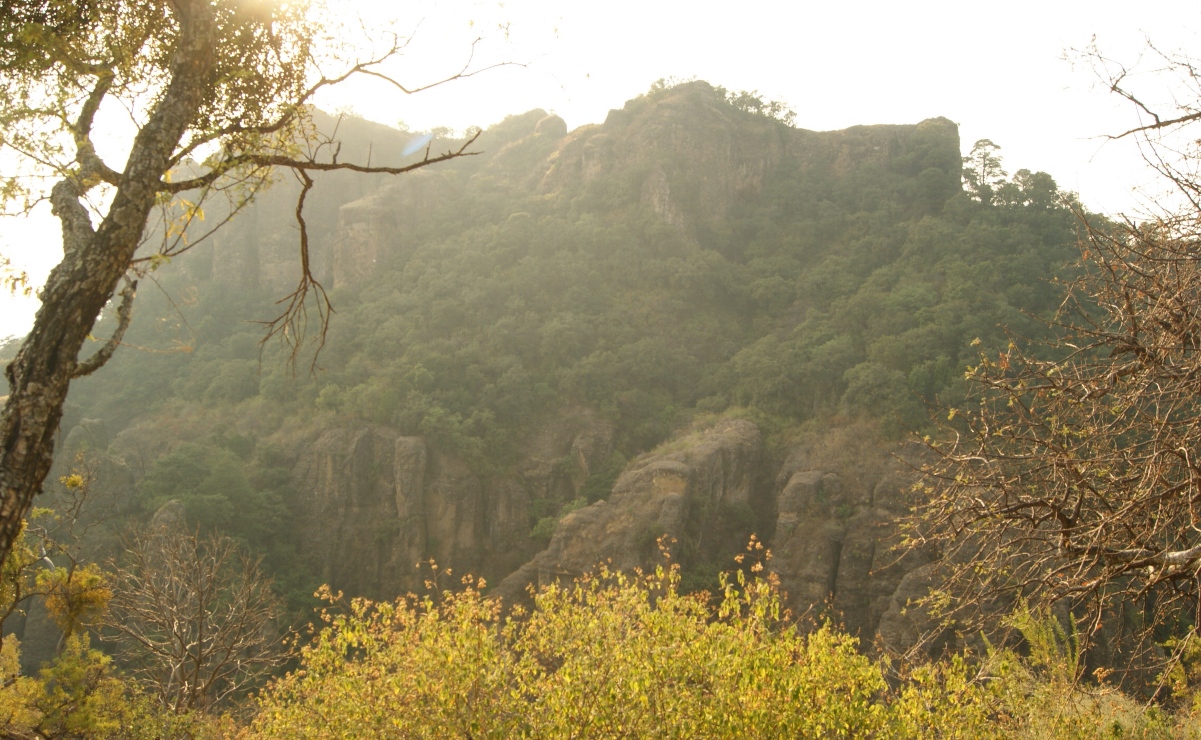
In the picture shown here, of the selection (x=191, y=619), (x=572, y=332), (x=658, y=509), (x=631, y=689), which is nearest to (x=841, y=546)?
(x=658, y=509)

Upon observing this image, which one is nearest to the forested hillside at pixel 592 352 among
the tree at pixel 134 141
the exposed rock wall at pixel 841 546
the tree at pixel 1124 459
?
the exposed rock wall at pixel 841 546

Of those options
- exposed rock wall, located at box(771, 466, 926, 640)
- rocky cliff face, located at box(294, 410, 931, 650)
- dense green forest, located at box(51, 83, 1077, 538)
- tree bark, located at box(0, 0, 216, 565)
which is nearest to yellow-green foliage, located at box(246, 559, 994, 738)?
tree bark, located at box(0, 0, 216, 565)

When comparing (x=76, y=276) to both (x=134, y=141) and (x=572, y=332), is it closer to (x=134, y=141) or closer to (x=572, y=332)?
(x=134, y=141)

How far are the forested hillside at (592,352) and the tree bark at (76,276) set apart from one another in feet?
63.4

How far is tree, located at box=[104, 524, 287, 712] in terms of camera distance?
547 inches

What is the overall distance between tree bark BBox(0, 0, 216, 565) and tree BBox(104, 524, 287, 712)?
35.4ft

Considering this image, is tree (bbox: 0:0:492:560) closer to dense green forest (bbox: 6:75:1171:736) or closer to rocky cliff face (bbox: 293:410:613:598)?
dense green forest (bbox: 6:75:1171:736)

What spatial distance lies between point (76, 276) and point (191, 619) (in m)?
12.4

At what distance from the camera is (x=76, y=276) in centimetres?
384

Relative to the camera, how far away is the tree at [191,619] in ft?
45.6

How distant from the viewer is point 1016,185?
38.6 metres

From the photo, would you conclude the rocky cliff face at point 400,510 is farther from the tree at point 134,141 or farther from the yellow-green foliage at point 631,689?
the tree at point 134,141

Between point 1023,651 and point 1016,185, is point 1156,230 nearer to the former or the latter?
point 1023,651

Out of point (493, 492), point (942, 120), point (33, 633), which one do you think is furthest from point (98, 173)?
point (942, 120)
